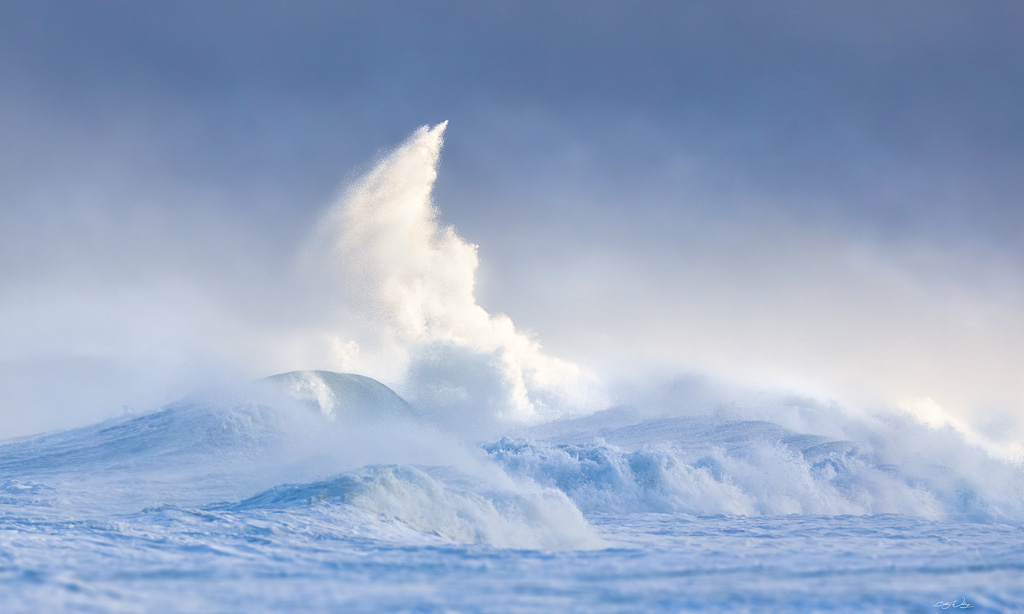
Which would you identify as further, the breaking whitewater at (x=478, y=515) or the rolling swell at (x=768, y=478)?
the rolling swell at (x=768, y=478)

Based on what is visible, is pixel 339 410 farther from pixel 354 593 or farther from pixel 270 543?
pixel 354 593

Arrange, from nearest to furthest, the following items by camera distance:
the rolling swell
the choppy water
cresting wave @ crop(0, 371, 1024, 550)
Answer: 1. the choppy water
2. cresting wave @ crop(0, 371, 1024, 550)
3. the rolling swell

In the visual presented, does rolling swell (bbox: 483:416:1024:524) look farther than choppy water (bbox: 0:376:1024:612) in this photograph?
Yes

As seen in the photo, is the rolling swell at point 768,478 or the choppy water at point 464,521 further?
the rolling swell at point 768,478

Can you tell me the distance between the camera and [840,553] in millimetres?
8133

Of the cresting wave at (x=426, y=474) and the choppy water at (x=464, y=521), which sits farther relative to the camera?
the cresting wave at (x=426, y=474)

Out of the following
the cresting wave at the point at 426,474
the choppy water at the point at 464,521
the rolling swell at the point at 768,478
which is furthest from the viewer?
the rolling swell at the point at 768,478

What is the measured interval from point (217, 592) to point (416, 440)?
8.61 meters

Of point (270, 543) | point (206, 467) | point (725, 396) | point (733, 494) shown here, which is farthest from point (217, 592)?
point (725, 396)

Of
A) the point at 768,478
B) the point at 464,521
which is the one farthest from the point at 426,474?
the point at 768,478

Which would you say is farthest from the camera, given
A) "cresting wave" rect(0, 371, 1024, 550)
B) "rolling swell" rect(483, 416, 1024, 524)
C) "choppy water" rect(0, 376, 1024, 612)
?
"rolling swell" rect(483, 416, 1024, 524)

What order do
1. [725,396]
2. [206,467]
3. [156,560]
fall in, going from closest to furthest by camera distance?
[156,560] < [206,467] < [725,396]

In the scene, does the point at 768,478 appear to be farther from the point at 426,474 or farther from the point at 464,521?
the point at 464,521

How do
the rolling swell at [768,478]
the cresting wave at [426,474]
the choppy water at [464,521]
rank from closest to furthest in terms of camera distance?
the choppy water at [464,521] < the cresting wave at [426,474] < the rolling swell at [768,478]
